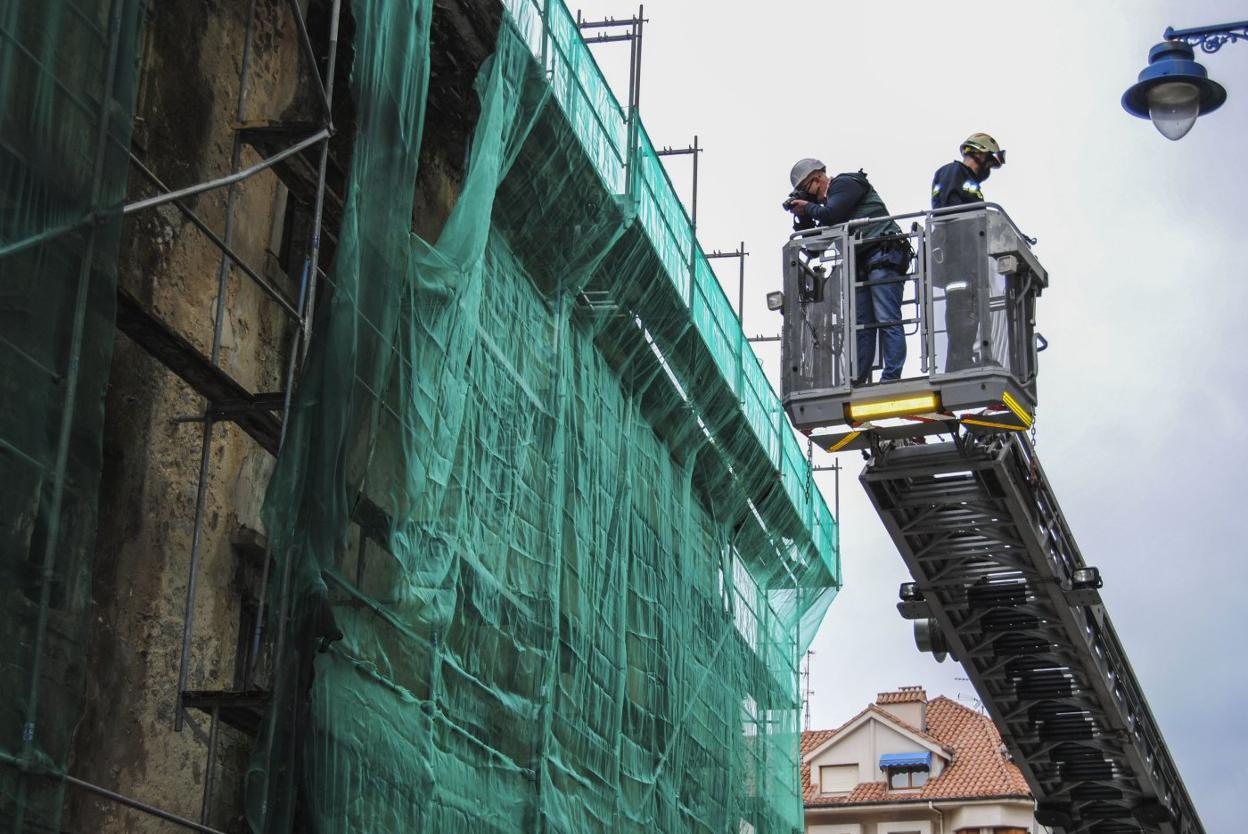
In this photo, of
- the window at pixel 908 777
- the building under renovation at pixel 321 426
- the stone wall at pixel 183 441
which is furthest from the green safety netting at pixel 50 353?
the window at pixel 908 777

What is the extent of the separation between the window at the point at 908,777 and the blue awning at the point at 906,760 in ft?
0.33

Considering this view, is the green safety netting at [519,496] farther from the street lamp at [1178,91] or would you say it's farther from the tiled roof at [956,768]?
the tiled roof at [956,768]

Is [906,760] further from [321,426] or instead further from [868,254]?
[321,426]

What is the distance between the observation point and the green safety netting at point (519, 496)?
1032 cm

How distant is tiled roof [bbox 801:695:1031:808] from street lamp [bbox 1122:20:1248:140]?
111ft

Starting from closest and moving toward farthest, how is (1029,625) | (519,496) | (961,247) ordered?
(519,496) → (961,247) → (1029,625)

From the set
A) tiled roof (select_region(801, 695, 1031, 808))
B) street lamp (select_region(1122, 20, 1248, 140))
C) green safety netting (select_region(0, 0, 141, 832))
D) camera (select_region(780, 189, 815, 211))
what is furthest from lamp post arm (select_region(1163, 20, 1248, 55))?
tiled roof (select_region(801, 695, 1031, 808))

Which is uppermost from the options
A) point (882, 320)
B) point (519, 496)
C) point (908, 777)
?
point (908, 777)

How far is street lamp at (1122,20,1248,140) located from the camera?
1217 centimetres

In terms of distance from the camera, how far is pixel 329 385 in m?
10.3

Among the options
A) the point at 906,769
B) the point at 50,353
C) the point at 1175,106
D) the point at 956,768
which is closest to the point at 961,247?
the point at 1175,106

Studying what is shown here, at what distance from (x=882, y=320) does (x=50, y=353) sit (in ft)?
25.3

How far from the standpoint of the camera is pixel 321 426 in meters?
10.2

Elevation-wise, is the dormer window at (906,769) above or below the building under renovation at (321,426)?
above
